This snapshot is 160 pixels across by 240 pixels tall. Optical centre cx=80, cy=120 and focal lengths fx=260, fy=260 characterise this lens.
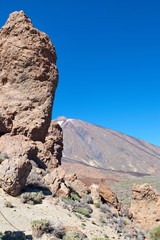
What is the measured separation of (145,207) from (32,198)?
6898 mm

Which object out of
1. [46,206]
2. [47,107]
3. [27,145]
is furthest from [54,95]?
[46,206]

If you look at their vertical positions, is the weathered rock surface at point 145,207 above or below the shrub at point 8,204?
above

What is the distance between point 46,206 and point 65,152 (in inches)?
4012

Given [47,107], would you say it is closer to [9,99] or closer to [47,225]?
[9,99]

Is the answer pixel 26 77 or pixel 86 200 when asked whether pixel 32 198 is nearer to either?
pixel 86 200

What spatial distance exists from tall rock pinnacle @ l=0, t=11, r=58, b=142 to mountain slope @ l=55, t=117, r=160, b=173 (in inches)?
3082

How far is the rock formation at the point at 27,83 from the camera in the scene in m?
14.2

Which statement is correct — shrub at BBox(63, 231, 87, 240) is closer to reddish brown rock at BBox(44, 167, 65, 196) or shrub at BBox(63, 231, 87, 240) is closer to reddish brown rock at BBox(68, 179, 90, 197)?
reddish brown rock at BBox(44, 167, 65, 196)

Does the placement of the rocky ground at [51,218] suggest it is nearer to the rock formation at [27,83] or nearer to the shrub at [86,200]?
the shrub at [86,200]

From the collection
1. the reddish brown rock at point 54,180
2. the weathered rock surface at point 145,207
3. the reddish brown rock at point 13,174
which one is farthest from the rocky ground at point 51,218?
the weathered rock surface at point 145,207

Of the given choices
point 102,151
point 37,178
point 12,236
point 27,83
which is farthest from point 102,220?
point 102,151

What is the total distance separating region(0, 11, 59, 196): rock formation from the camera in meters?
14.2

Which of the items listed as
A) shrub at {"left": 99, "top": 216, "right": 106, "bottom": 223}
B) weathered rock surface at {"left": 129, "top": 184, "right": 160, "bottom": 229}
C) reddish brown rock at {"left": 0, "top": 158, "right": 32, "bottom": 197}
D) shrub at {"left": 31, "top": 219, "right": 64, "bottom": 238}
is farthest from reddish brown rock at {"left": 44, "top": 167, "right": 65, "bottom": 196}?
weathered rock surface at {"left": 129, "top": 184, "right": 160, "bottom": 229}

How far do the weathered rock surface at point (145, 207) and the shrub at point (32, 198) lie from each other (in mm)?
6169
